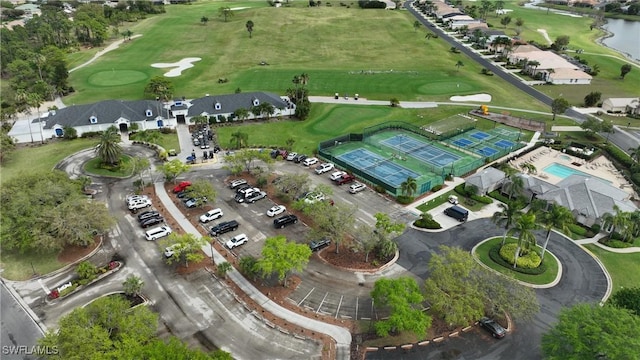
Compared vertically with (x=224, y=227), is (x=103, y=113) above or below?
above

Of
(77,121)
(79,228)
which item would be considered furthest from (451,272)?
(77,121)

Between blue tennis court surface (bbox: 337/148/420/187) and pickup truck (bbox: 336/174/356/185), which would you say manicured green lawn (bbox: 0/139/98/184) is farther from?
blue tennis court surface (bbox: 337/148/420/187)

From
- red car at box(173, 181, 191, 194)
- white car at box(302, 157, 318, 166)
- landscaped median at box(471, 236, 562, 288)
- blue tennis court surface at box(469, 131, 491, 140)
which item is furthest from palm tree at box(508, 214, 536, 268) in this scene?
red car at box(173, 181, 191, 194)

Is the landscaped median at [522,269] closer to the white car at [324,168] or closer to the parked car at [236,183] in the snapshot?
the white car at [324,168]

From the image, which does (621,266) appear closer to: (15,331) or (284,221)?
(284,221)

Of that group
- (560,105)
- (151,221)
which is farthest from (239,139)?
(560,105)
